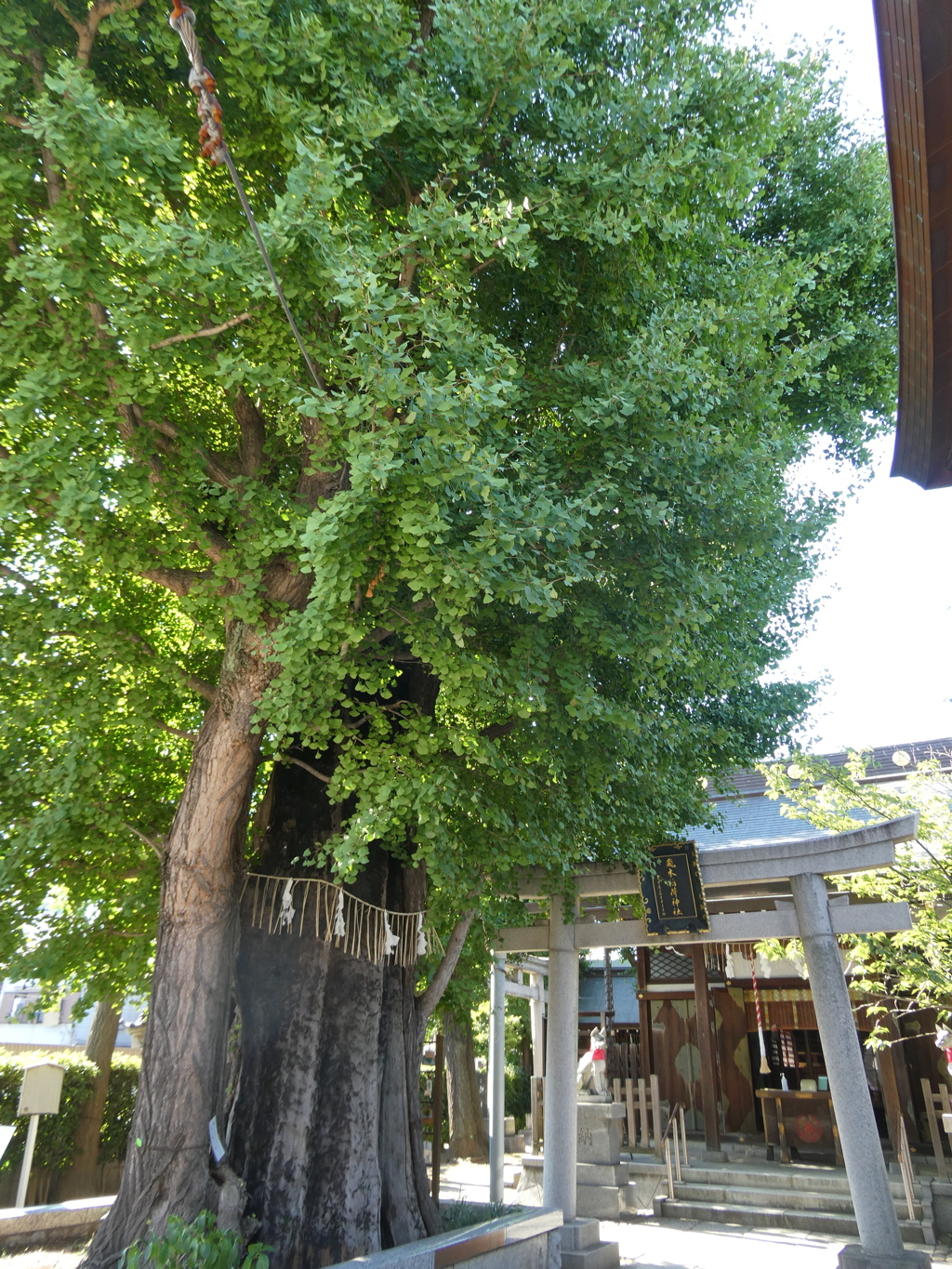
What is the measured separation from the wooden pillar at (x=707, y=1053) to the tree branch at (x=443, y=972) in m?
6.58

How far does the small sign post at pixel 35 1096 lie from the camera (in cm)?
783

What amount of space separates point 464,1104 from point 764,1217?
300 inches

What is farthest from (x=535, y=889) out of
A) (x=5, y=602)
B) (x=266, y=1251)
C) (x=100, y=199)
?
(x=100, y=199)

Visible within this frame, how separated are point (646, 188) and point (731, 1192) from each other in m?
12.1

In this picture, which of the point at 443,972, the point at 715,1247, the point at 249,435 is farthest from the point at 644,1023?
the point at 249,435

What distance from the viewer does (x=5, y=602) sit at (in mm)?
5625

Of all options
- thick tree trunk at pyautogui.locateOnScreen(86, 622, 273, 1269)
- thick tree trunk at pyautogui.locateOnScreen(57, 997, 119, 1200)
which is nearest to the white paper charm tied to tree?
thick tree trunk at pyautogui.locateOnScreen(86, 622, 273, 1269)

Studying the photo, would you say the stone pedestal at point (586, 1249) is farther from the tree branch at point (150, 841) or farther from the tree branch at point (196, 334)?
the tree branch at point (196, 334)

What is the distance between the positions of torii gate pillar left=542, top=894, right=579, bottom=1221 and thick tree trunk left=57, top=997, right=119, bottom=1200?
5068 millimetres

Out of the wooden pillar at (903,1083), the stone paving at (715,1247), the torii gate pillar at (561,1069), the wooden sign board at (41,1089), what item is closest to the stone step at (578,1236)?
the torii gate pillar at (561,1069)

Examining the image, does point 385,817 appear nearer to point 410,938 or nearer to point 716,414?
point 410,938

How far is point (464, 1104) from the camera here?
16609 millimetres

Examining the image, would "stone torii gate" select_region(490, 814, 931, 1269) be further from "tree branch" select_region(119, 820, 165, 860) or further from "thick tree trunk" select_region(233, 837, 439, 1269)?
"tree branch" select_region(119, 820, 165, 860)

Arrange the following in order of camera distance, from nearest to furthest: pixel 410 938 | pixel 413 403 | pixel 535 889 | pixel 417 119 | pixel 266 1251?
pixel 413 403
pixel 417 119
pixel 266 1251
pixel 410 938
pixel 535 889
